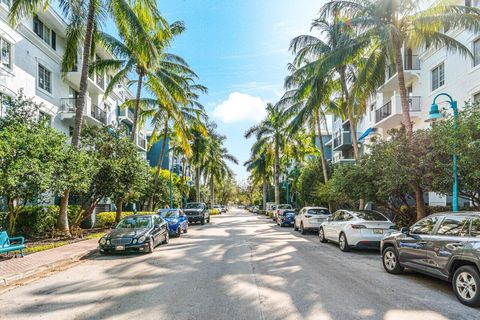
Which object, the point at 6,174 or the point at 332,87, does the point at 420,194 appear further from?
the point at 6,174

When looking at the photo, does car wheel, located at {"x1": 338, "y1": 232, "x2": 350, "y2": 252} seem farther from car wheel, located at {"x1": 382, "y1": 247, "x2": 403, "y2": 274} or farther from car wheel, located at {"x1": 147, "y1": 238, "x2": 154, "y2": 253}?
car wheel, located at {"x1": 147, "y1": 238, "x2": 154, "y2": 253}

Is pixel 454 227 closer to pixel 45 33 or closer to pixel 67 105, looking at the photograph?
pixel 67 105

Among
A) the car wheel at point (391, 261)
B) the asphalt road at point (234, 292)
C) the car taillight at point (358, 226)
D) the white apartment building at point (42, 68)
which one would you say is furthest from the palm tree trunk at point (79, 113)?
the car wheel at point (391, 261)

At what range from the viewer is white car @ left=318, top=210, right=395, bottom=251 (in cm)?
1222

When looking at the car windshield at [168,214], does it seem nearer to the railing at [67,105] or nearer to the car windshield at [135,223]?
the car windshield at [135,223]

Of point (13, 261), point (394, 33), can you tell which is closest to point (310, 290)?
point (13, 261)

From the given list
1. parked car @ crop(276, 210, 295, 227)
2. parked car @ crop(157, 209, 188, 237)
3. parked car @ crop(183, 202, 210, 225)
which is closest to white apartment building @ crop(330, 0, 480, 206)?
parked car @ crop(276, 210, 295, 227)

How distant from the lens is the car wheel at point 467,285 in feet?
19.5

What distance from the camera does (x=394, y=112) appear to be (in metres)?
22.8

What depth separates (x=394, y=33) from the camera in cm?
1537

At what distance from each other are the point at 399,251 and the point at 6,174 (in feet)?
35.9

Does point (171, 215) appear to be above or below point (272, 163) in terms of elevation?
below

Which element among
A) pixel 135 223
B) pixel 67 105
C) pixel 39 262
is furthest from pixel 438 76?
pixel 67 105

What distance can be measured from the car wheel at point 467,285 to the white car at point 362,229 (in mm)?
5750
